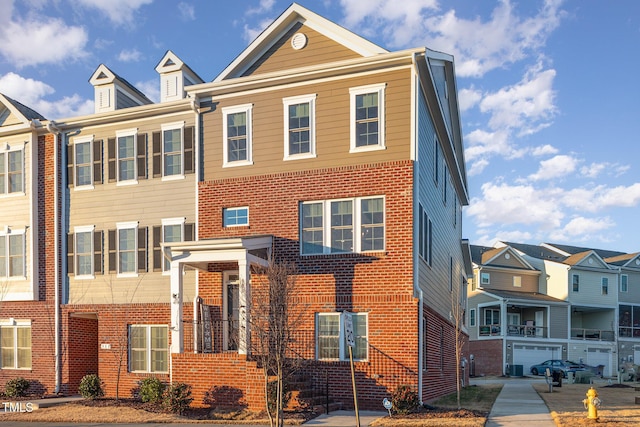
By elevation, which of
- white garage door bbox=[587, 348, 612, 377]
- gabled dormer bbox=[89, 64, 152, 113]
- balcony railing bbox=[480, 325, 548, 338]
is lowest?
white garage door bbox=[587, 348, 612, 377]

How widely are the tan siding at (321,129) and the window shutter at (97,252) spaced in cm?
495

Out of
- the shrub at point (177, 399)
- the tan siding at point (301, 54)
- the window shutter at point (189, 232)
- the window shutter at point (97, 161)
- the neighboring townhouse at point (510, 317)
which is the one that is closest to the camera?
the shrub at point (177, 399)

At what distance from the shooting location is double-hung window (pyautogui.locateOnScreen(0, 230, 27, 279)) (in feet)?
73.6

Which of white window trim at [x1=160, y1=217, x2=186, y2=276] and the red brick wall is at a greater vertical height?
white window trim at [x1=160, y1=217, x2=186, y2=276]

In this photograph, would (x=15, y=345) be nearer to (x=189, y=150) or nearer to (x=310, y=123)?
(x=189, y=150)

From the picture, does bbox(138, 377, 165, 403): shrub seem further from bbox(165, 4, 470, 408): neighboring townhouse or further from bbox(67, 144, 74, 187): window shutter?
bbox(67, 144, 74, 187): window shutter

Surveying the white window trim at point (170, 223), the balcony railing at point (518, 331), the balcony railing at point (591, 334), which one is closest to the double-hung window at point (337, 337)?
the white window trim at point (170, 223)

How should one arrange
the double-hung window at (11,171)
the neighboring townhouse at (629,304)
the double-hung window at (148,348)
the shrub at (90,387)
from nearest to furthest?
the shrub at (90,387), the double-hung window at (148,348), the double-hung window at (11,171), the neighboring townhouse at (629,304)

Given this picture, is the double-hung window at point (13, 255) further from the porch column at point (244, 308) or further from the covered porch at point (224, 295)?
the porch column at point (244, 308)

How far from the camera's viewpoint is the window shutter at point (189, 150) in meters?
20.5

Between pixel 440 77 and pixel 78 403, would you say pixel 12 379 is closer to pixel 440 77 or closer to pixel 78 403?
pixel 78 403

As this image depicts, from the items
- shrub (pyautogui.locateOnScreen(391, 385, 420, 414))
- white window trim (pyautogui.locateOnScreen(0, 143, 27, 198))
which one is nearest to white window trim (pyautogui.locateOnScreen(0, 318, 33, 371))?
white window trim (pyautogui.locateOnScreen(0, 143, 27, 198))

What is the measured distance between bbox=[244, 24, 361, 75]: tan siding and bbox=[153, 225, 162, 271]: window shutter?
5.92 m

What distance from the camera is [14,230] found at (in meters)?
22.5
